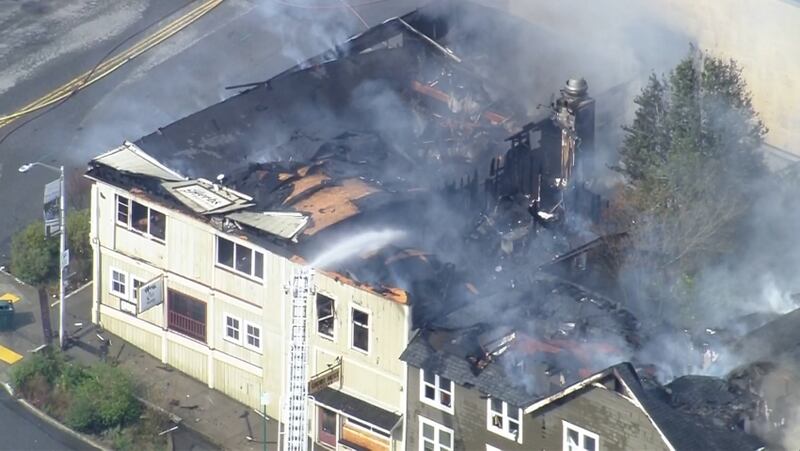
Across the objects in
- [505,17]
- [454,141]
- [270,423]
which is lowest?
[270,423]

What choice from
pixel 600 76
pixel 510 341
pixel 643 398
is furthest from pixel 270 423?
pixel 600 76

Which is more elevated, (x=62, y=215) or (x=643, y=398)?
(x=62, y=215)

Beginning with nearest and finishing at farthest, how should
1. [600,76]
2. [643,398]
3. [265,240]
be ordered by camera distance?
[643,398] < [265,240] < [600,76]

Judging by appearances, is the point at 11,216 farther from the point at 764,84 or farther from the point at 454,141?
the point at 764,84

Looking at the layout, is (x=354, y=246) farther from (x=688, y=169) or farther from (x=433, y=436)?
(x=688, y=169)

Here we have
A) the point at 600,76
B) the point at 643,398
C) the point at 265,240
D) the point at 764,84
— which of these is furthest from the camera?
the point at 600,76

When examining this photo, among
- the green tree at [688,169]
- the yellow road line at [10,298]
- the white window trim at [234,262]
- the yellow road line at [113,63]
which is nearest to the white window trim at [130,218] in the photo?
the white window trim at [234,262]

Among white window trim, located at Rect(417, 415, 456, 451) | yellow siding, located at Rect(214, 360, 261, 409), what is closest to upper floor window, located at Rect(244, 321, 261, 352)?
yellow siding, located at Rect(214, 360, 261, 409)
